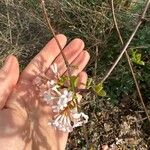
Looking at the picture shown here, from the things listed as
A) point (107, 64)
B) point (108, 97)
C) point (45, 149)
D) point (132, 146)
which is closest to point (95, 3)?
point (107, 64)

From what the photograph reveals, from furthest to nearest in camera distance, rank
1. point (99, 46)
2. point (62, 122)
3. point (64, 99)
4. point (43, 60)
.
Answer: point (99, 46)
point (43, 60)
point (62, 122)
point (64, 99)

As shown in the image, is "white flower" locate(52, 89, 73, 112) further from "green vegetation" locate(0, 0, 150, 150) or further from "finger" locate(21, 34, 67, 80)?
"green vegetation" locate(0, 0, 150, 150)

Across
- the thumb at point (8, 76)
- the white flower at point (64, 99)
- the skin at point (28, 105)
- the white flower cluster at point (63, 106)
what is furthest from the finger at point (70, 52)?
the white flower at point (64, 99)

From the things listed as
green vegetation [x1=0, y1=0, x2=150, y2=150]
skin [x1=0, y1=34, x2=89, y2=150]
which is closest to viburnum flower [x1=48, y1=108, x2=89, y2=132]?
skin [x1=0, y1=34, x2=89, y2=150]

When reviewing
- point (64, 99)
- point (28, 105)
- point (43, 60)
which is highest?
point (64, 99)

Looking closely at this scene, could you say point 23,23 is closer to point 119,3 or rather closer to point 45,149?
point 119,3

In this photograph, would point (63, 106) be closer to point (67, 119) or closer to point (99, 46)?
point (67, 119)

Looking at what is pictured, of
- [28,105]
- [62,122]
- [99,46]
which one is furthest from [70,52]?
[99,46]
